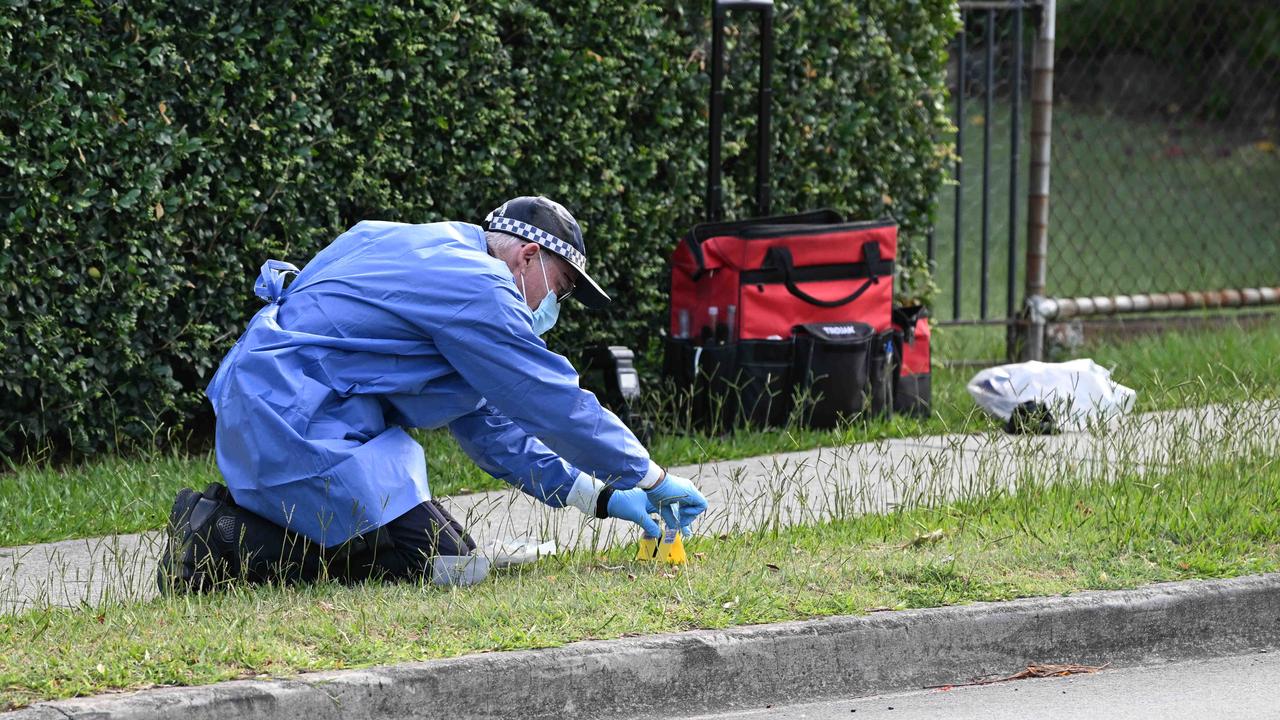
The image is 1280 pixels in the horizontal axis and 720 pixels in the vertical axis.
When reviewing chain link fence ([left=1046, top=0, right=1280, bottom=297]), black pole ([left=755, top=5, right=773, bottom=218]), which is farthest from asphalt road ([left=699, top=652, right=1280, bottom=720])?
chain link fence ([left=1046, top=0, right=1280, bottom=297])

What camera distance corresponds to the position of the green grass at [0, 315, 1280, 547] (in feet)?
16.6

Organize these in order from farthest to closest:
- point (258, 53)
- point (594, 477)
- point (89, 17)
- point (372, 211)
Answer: point (372, 211) < point (258, 53) < point (89, 17) < point (594, 477)

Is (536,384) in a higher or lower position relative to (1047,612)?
higher

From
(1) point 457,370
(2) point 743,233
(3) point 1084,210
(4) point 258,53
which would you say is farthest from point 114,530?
(3) point 1084,210

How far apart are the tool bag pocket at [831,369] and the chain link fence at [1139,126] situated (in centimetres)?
165

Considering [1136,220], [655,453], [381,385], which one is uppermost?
[381,385]

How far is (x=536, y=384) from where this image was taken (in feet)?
13.3

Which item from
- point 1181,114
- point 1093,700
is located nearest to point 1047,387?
point 1093,700

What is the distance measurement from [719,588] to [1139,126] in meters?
10.4

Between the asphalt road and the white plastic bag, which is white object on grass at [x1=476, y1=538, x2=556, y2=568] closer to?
the asphalt road

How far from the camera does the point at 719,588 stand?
4.07m

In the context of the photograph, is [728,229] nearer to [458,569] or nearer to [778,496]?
[778,496]

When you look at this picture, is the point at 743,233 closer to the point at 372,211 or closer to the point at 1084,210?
the point at 372,211

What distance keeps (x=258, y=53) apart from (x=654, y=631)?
307 centimetres
